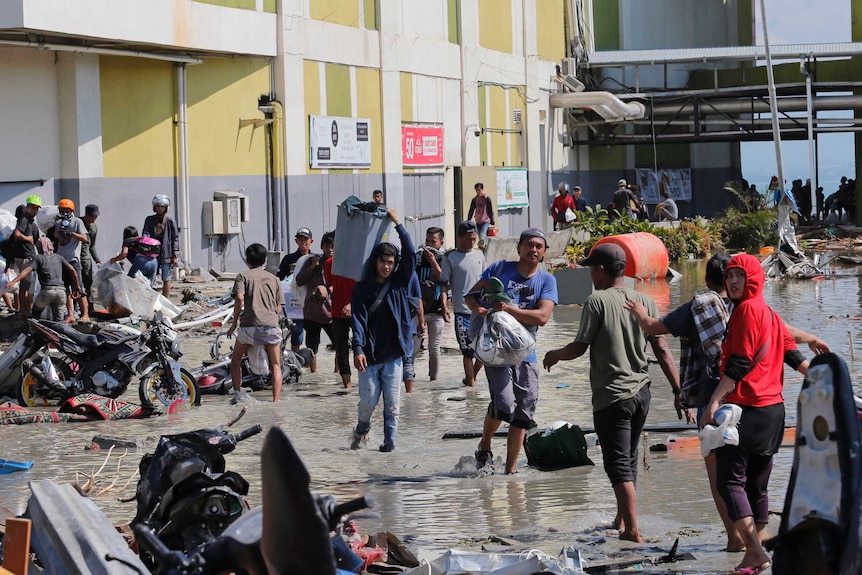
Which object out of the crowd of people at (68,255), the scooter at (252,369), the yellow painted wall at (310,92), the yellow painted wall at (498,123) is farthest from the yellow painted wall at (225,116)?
the yellow painted wall at (498,123)

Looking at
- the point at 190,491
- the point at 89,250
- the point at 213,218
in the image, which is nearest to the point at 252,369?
the point at 190,491

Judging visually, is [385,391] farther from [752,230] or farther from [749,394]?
[752,230]

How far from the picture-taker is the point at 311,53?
27953 millimetres

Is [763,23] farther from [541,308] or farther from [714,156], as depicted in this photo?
[541,308]

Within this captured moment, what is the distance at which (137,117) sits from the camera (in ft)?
77.8

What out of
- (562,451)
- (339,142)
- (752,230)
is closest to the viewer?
(562,451)

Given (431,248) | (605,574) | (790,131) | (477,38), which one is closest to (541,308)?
(605,574)

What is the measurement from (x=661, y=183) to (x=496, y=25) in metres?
10.7

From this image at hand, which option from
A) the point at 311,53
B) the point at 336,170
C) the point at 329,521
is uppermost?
the point at 311,53

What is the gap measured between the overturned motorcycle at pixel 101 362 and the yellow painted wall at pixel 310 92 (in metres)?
15.2

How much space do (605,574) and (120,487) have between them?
148 inches

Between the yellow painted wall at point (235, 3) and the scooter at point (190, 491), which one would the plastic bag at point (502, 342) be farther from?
the yellow painted wall at point (235, 3)

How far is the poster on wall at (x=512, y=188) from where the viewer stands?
37.5 m

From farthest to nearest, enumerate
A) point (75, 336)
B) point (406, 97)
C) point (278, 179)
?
point (406, 97)
point (278, 179)
point (75, 336)
